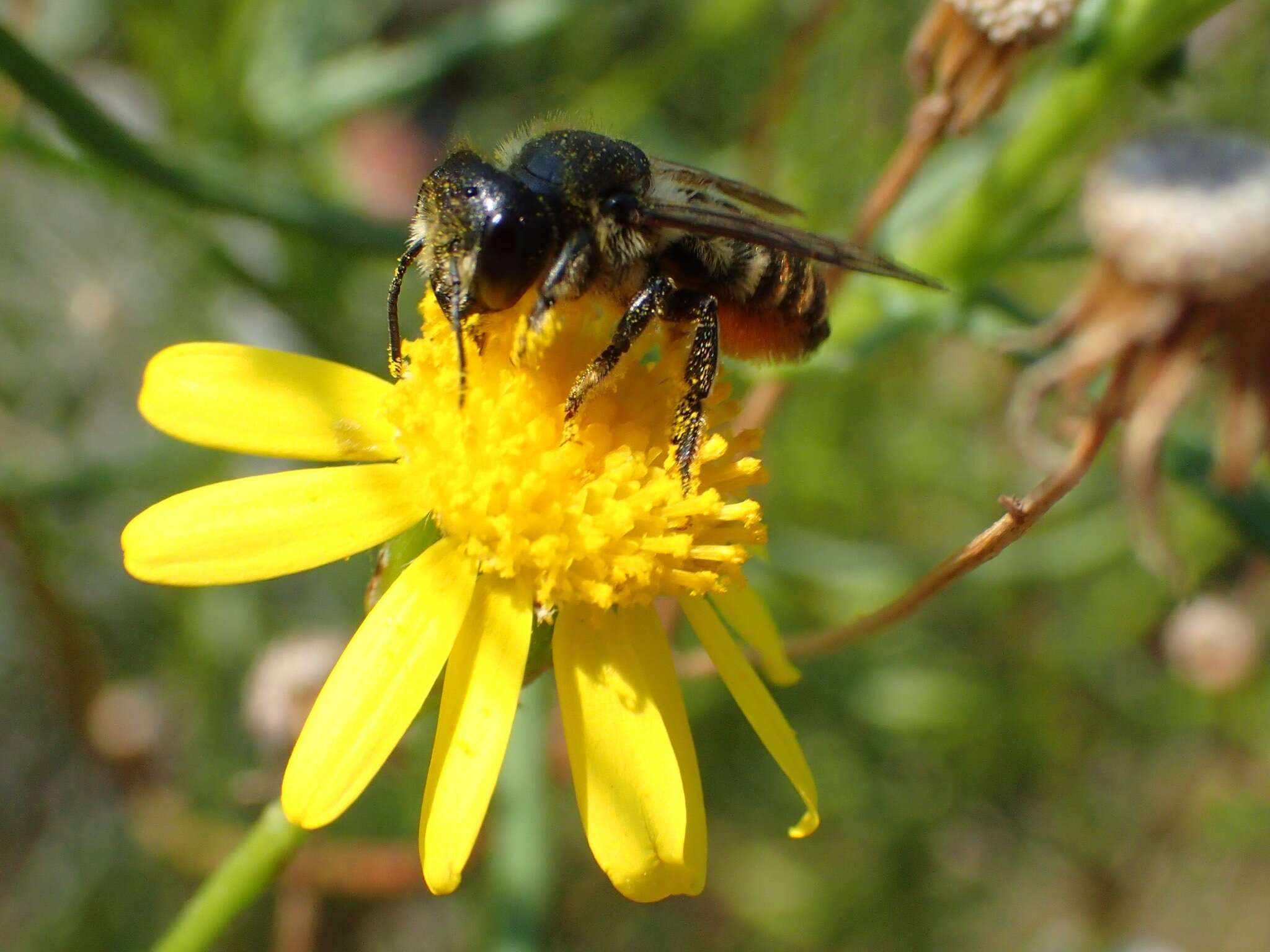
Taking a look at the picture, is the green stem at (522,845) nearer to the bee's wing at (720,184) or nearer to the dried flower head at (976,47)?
the bee's wing at (720,184)

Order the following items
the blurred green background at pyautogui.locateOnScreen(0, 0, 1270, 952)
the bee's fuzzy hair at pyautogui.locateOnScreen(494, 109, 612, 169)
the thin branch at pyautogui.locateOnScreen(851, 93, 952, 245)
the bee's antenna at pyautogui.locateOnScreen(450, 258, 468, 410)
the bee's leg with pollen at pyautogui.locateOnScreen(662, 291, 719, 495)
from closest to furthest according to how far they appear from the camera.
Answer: the bee's antenna at pyautogui.locateOnScreen(450, 258, 468, 410) → the bee's leg with pollen at pyautogui.locateOnScreen(662, 291, 719, 495) → the bee's fuzzy hair at pyautogui.locateOnScreen(494, 109, 612, 169) → the thin branch at pyautogui.locateOnScreen(851, 93, 952, 245) → the blurred green background at pyautogui.locateOnScreen(0, 0, 1270, 952)

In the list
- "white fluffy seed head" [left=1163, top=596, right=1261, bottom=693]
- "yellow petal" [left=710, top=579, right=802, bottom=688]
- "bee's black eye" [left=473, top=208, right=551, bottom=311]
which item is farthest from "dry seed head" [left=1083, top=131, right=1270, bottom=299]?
"white fluffy seed head" [left=1163, top=596, right=1261, bottom=693]

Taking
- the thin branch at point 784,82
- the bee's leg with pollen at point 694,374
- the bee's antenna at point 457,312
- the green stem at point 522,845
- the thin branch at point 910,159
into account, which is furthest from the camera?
the thin branch at point 784,82

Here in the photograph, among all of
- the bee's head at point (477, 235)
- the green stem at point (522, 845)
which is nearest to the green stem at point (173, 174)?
the bee's head at point (477, 235)

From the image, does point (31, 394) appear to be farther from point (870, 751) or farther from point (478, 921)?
point (870, 751)

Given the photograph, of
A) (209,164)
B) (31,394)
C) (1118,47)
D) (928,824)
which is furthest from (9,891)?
(1118,47)

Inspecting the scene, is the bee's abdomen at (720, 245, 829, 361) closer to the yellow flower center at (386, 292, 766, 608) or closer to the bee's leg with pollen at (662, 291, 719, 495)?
the bee's leg with pollen at (662, 291, 719, 495)
